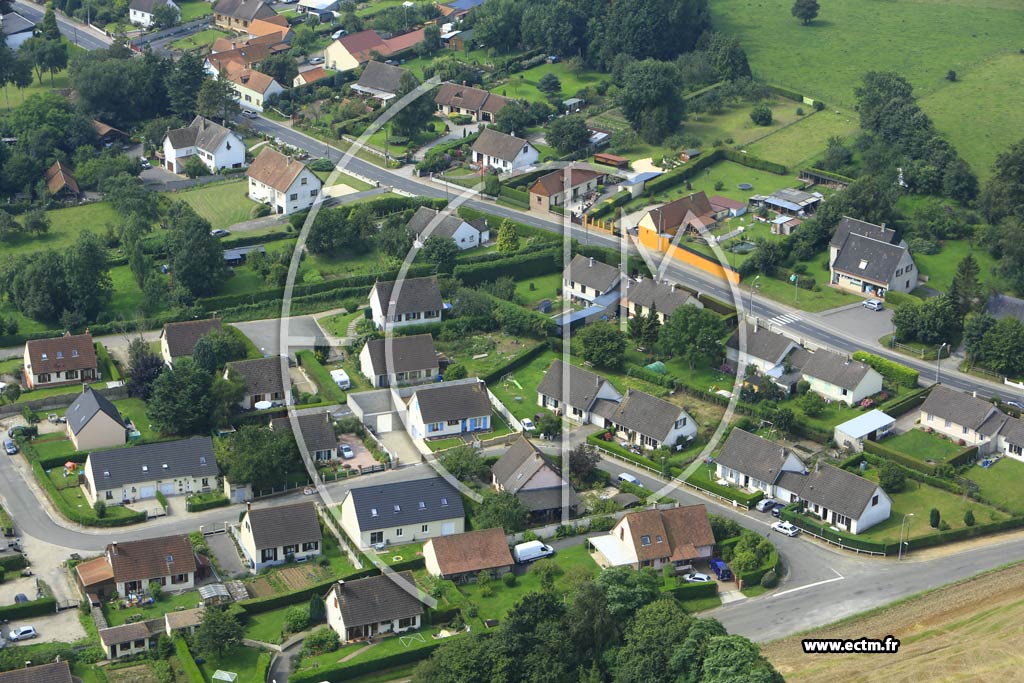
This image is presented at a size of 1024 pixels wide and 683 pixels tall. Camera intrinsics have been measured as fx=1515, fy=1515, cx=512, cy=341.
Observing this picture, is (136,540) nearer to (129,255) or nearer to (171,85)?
(129,255)

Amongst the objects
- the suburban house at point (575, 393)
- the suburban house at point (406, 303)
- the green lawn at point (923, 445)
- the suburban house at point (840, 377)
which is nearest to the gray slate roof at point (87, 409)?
the suburban house at point (406, 303)

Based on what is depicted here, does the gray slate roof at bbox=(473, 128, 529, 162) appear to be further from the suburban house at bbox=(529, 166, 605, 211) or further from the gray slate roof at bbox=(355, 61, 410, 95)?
the gray slate roof at bbox=(355, 61, 410, 95)

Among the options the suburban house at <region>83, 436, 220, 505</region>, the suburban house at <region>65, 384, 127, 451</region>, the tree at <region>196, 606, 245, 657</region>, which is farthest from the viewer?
the suburban house at <region>65, 384, 127, 451</region>

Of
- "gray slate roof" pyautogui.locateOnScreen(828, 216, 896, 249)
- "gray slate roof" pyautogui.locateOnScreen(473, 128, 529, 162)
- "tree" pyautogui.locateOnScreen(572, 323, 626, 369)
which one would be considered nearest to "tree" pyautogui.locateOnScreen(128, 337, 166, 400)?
"tree" pyautogui.locateOnScreen(572, 323, 626, 369)

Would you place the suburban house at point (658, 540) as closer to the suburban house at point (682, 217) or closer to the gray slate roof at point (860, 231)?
the gray slate roof at point (860, 231)

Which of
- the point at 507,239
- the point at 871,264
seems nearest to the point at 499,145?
the point at 507,239

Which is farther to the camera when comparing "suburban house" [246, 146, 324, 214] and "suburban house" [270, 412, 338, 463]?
"suburban house" [246, 146, 324, 214]
